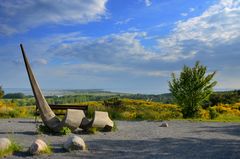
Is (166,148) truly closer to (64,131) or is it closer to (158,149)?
(158,149)

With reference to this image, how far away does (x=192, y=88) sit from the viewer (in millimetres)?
21469

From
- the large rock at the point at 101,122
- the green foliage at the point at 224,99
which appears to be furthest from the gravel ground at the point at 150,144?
the green foliage at the point at 224,99

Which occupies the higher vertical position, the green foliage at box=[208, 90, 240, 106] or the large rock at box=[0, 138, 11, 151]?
the green foliage at box=[208, 90, 240, 106]

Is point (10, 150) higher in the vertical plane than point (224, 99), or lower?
lower

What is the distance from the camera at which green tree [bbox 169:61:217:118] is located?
70.4 feet

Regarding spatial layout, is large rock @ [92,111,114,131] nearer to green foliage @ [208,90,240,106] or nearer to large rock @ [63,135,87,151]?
large rock @ [63,135,87,151]

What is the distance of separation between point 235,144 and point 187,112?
10.7m

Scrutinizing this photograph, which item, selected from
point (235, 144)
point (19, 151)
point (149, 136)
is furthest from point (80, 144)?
point (235, 144)

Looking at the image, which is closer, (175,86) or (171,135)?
(171,135)

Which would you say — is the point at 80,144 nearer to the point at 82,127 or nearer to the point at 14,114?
the point at 82,127

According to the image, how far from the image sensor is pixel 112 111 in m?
21.6

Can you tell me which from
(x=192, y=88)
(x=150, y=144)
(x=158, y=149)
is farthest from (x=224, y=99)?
(x=158, y=149)

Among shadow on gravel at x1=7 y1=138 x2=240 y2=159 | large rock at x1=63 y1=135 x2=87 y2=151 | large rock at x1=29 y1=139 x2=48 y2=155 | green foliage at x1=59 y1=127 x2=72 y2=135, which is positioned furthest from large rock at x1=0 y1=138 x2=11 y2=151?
green foliage at x1=59 y1=127 x2=72 y2=135

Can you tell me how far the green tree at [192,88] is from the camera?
2147 cm
